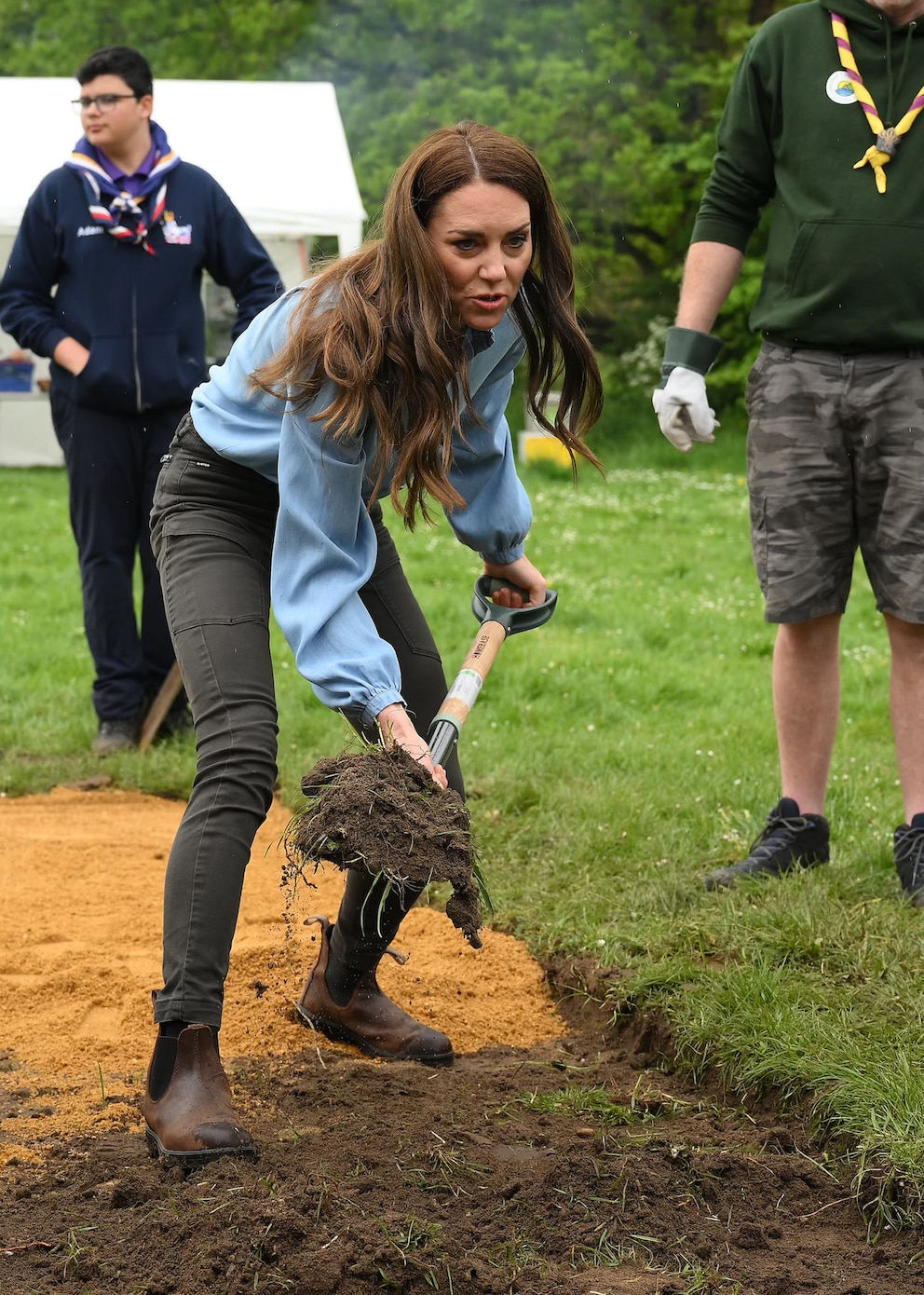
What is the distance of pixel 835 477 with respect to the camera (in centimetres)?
416

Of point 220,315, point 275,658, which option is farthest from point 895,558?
point 220,315

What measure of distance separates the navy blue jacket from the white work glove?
2262 millimetres

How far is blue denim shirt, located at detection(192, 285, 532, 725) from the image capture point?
2785mm

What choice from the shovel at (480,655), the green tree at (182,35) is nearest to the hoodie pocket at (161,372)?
the shovel at (480,655)

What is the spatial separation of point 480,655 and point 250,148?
11.5 m

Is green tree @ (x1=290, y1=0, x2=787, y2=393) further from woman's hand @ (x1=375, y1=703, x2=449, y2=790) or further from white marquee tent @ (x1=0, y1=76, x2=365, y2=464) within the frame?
woman's hand @ (x1=375, y1=703, x2=449, y2=790)

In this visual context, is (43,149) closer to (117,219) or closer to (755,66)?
(117,219)

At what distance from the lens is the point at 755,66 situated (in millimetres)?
4219

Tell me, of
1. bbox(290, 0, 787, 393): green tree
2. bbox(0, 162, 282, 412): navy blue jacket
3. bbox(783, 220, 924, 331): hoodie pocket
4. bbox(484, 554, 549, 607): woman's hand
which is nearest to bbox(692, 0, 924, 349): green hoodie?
bbox(783, 220, 924, 331): hoodie pocket

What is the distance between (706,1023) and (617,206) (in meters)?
18.6

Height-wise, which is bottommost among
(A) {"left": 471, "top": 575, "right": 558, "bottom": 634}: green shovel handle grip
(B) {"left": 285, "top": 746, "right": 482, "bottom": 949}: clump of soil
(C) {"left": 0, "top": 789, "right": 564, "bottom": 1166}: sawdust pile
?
(C) {"left": 0, "top": 789, "right": 564, "bottom": 1166}: sawdust pile

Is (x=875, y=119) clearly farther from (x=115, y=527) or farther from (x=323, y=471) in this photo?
(x=115, y=527)

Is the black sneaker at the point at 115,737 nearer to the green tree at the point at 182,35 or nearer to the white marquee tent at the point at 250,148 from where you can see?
the white marquee tent at the point at 250,148

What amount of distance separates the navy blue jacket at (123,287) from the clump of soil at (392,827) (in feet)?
11.3
